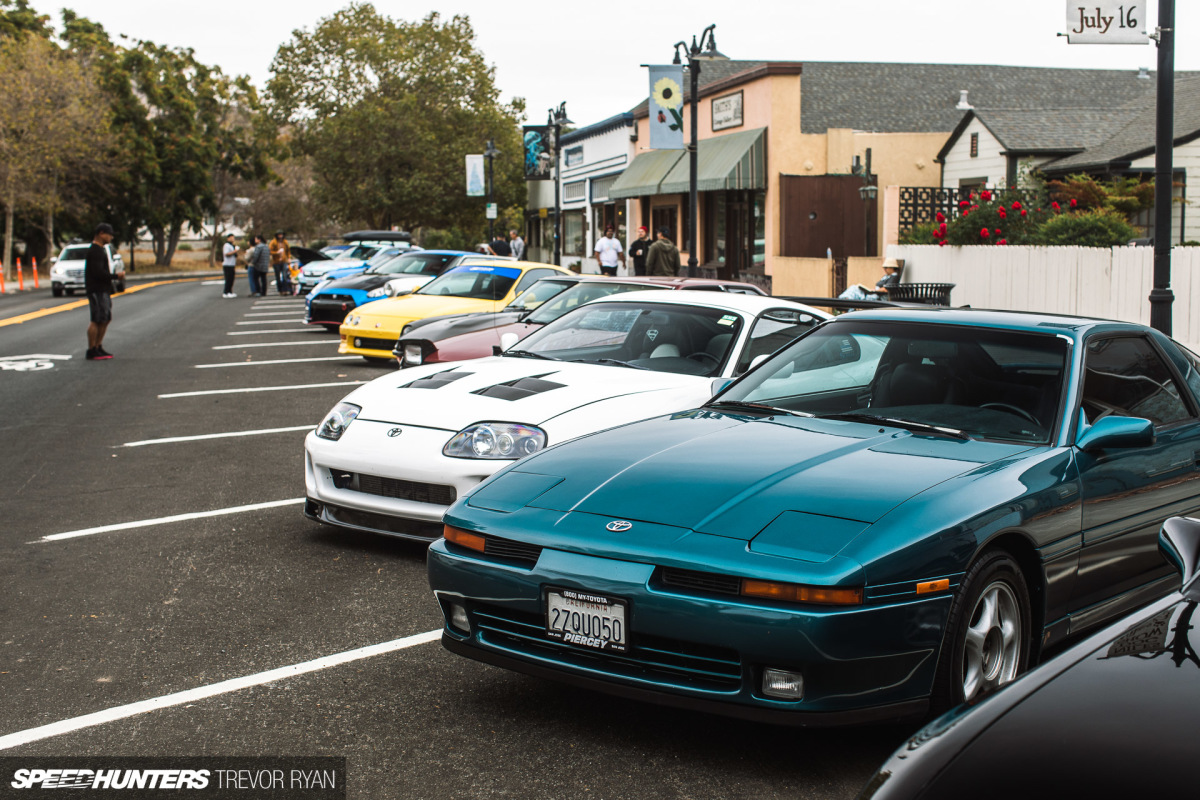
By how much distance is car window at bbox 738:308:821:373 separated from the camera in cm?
698

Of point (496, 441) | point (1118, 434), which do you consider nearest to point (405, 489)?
point (496, 441)

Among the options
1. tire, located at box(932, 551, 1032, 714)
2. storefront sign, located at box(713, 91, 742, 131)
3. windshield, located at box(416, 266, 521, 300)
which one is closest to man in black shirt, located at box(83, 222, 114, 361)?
windshield, located at box(416, 266, 521, 300)

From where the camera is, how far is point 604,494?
4012mm

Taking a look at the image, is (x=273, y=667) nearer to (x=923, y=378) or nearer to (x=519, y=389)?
(x=519, y=389)

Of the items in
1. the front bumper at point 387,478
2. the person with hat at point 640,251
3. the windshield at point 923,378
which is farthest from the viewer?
the person with hat at point 640,251

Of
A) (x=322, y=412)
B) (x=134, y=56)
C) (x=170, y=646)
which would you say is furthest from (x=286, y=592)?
(x=134, y=56)

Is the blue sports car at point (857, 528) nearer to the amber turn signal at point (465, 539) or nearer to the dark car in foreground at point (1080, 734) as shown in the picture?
the amber turn signal at point (465, 539)

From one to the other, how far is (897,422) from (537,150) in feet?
134

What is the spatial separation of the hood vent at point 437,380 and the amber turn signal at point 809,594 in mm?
3619

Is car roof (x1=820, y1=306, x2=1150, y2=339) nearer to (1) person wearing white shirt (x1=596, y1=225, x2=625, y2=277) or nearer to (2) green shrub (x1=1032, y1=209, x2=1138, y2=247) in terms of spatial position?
(2) green shrub (x1=1032, y1=209, x2=1138, y2=247)

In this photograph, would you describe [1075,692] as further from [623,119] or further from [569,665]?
[623,119]

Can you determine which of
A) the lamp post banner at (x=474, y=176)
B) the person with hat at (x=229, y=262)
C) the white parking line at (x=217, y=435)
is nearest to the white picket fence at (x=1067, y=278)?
the white parking line at (x=217, y=435)

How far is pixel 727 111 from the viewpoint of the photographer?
30.3m

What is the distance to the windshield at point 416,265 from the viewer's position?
2070 cm
